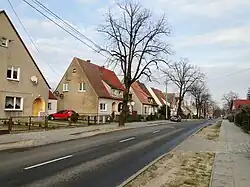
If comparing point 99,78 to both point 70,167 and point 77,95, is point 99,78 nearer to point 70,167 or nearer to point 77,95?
point 77,95

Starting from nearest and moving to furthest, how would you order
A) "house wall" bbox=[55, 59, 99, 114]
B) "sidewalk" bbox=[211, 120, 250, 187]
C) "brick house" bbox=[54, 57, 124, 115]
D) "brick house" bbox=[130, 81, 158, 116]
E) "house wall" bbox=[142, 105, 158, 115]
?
"sidewalk" bbox=[211, 120, 250, 187] < "house wall" bbox=[55, 59, 99, 114] < "brick house" bbox=[54, 57, 124, 115] < "brick house" bbox=[130, 81, 158, 116] < "house wall" bbox=[142, 105, 158, 115]

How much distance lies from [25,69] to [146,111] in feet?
166

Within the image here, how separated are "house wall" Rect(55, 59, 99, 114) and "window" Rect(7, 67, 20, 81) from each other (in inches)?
796

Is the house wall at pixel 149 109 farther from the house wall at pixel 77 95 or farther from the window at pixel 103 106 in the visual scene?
the house wall at pixel 77 95

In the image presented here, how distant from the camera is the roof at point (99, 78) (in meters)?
53.3

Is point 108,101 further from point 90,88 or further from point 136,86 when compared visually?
point 136,86

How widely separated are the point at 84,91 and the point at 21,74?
20.5 m

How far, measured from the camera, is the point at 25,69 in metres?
33.2

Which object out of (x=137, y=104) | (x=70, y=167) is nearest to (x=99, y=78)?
(x=137, y=104)

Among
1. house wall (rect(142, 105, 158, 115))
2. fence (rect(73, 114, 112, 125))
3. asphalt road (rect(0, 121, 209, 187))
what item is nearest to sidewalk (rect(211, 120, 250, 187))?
asphalt road (rect(0, 121, 209, 187))

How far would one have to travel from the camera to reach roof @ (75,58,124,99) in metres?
53.3

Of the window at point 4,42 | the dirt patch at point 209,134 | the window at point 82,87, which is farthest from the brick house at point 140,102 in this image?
the window at point 4,42

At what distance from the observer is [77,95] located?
53.4m

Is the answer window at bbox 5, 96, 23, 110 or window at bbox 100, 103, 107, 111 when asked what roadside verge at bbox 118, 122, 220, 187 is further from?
window at bbox 100, 103, 107, 111
